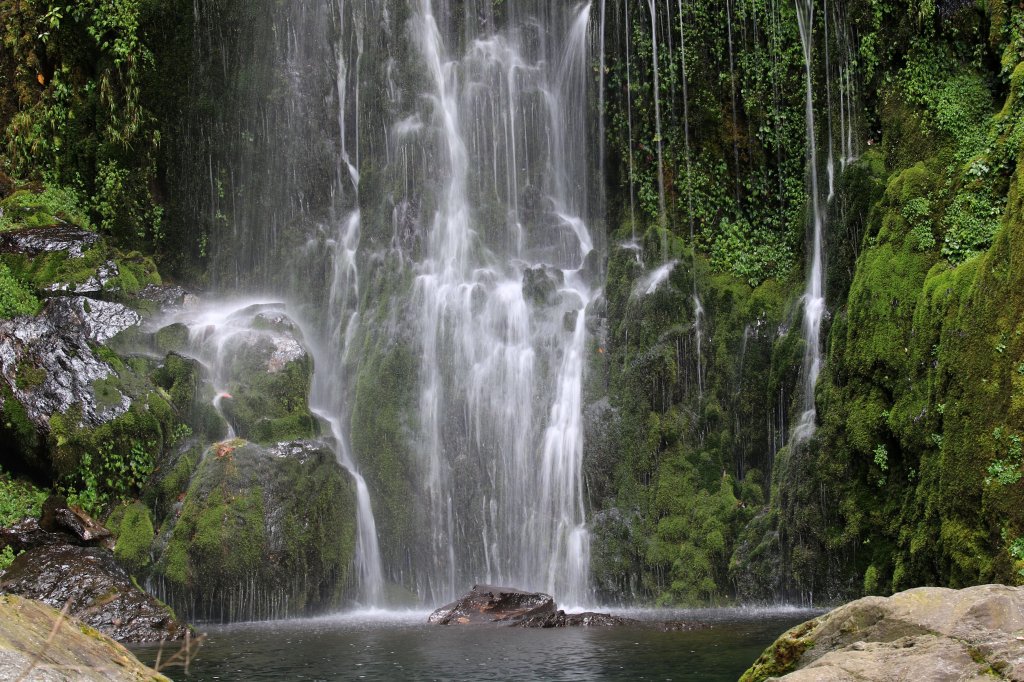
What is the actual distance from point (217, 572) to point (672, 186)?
13105 mm

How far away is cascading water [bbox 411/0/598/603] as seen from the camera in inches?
768

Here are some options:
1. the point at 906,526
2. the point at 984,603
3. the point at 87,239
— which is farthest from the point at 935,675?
the point at 87,239

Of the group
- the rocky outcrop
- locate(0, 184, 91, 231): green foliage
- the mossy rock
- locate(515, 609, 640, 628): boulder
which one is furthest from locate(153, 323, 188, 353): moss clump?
locate(515, 609, 640, 628): boulder

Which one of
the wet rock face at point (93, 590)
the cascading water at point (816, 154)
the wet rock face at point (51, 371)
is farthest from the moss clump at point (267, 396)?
the cascading water at point (816, 154)

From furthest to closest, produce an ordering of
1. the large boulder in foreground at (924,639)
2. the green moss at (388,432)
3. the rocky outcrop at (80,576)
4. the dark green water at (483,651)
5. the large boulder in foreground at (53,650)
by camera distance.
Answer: the green moss at (388,432), the rocky outcrop at (80,576), the dark green water at (483,651), the large boulder in foreground at (924,639), the large boulder in foreground at (53,650)

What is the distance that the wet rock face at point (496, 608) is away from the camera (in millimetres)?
15500

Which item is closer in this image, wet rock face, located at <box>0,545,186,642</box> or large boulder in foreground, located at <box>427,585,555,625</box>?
wet rock face, located at <box>0,545,186,642</box>

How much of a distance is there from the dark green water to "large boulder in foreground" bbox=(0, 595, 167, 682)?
511 centimetres

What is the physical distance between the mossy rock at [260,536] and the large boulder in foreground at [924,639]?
13262mm

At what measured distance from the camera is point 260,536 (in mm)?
17922

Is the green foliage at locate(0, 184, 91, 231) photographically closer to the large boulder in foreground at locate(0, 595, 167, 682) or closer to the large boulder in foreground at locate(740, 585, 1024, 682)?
the large boulder in foreground at locate(0, 595, 167, 682)

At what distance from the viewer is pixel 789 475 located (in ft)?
56.4

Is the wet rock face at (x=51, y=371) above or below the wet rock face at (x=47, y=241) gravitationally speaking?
below

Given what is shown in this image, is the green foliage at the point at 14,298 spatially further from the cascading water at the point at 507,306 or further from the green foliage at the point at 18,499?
the cascading water at the point at 507,306
